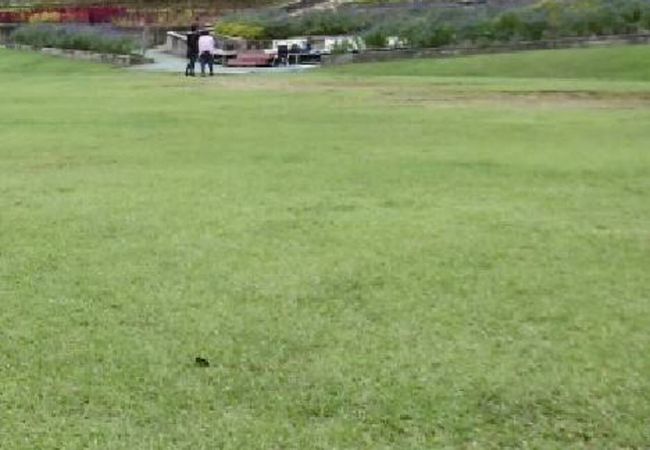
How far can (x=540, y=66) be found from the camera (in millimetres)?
26984

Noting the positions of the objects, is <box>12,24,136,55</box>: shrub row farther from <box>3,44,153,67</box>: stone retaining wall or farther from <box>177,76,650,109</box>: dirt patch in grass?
<box>177,76,650,109</box>: dirt patch in grass

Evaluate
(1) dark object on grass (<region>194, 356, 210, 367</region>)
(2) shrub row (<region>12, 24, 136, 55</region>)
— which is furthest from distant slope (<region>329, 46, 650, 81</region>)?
(1) dark object on grass (<region>194, 356, 210, 367</region>)

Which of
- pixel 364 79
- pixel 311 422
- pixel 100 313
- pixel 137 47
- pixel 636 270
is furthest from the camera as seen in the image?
pixel 137 47

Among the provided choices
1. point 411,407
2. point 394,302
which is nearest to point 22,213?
point 394,302

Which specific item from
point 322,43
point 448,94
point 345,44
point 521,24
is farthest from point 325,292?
point 322,43

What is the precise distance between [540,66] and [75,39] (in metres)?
18.9

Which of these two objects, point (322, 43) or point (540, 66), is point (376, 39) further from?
point (540, 66)

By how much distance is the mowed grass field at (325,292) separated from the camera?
4.20m

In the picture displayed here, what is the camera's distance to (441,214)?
25.6 ft

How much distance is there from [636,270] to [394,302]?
1.53 meters

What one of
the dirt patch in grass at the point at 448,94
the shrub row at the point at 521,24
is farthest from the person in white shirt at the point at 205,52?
the shrub row at the point at 521,24

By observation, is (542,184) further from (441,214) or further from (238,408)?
(238,408)

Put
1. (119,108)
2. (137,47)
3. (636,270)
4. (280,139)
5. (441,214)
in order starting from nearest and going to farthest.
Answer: (636,270)
(441,214)
(280,139)
(119,108)
(137,47)

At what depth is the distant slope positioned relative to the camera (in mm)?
25859
